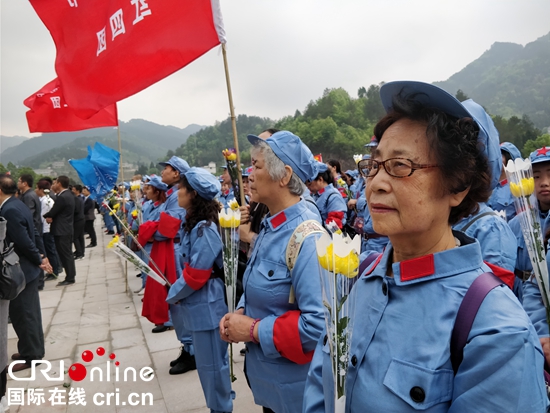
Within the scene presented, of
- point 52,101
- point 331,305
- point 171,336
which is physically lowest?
point 171,336

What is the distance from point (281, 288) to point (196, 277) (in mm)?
1300

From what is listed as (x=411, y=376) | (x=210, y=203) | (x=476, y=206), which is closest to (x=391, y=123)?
(x=476, y=206)

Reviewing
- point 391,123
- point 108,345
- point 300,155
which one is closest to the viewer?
point 391,123

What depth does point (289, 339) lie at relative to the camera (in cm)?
190

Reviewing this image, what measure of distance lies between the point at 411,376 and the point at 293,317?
93 centimetres

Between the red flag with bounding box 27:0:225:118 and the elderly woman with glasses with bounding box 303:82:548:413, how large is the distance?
1828mm

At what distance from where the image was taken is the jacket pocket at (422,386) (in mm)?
1002

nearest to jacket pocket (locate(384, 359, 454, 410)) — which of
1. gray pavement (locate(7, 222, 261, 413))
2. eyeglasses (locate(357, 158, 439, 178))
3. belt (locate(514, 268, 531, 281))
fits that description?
eyeglasses (locate(357, 158, 439, 178))

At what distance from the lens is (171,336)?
18.2 feet

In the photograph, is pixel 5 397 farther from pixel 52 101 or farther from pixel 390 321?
pixel 390 321

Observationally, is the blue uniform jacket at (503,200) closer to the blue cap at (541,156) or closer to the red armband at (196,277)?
the blue cap at (541,156)

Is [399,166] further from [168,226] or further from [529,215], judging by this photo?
[168,226]

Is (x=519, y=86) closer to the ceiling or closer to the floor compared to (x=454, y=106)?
closer to the ceiling

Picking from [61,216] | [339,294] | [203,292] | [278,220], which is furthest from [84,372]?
[61,216]
